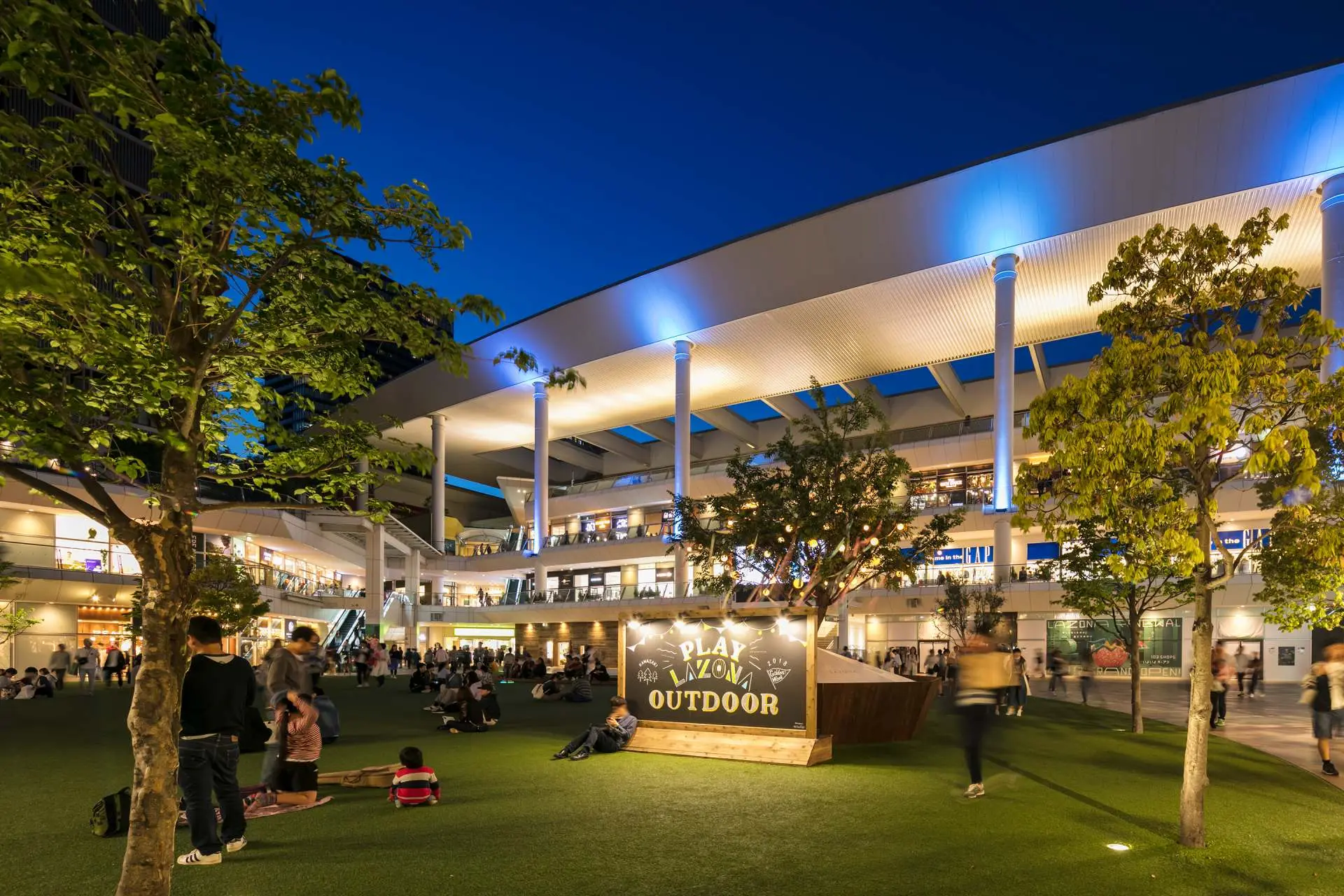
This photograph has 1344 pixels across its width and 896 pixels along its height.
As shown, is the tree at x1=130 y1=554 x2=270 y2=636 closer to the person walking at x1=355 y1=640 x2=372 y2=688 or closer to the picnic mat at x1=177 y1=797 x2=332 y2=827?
the person walking at x1=355 y1=640 x2=372 y2=688

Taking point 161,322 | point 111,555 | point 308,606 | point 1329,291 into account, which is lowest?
point 308,606

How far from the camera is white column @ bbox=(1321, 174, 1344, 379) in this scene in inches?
955

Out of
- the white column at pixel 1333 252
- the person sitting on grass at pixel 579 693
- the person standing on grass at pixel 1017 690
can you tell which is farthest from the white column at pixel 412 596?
the white column at pixel 1333 252

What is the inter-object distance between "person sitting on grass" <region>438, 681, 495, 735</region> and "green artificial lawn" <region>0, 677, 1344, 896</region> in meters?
2.21

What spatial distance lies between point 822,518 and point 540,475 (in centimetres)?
3177

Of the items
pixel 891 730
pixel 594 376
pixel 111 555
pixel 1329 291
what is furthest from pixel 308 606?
pixel 1329 291

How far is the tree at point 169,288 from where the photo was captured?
4141mm

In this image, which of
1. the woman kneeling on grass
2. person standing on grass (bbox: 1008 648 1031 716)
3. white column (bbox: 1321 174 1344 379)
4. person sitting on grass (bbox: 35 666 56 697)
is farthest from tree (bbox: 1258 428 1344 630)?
person sitting on grass (bbox: 35 666 56 697)

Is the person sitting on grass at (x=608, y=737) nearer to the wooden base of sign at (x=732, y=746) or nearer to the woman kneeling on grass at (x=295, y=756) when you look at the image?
the wooden base of sign at (x=732, y=746)

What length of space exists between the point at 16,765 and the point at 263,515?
30.0 metres

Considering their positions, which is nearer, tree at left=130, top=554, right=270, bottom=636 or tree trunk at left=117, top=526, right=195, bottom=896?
tree trunk at left=117, top=526, right=195, bottom=896

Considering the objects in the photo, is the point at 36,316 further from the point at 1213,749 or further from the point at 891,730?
the point at 1213,749

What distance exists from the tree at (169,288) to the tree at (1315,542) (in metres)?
6.86

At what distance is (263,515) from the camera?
128 ft
